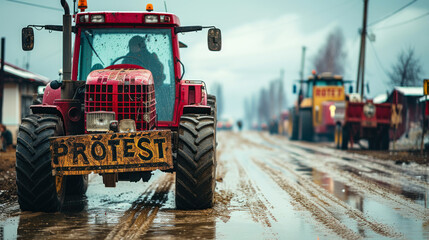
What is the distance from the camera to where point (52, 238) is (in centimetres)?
635

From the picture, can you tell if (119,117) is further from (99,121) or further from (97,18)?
(97,18)

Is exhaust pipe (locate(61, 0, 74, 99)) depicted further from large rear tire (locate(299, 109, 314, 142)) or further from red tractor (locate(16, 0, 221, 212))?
large rear tire (locate(299, 109, 314, 142))

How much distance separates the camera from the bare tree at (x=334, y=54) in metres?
81.5

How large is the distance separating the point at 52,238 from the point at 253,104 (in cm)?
17367

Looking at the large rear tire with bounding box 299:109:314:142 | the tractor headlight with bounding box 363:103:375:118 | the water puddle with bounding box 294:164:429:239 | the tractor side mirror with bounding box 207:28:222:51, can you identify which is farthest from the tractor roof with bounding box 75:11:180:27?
the large rear tire with bounding box 299:109:314:142

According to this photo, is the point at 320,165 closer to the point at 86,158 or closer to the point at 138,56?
the point at 138,56

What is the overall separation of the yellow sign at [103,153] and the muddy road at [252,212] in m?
0.67

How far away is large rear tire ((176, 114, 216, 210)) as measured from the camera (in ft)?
25.7

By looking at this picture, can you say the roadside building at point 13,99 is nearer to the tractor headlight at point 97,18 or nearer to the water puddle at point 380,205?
the water puddle at point 380,205

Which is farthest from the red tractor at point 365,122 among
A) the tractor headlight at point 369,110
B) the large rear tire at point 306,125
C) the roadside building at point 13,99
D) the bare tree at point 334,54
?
the bare tree at point 334,54

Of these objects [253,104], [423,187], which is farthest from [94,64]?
[253,104]

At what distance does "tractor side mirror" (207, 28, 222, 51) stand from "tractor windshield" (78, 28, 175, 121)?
2.15ft

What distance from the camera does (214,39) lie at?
8898 millimetres

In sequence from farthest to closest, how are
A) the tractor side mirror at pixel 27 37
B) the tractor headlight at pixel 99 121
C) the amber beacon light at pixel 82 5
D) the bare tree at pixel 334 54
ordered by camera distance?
the bare tree at pixel 334 54, the amber beacon light at pixel 82 5, the tractor side mirror at pixel 27 37, the tractor headlight at pixel 99 121
